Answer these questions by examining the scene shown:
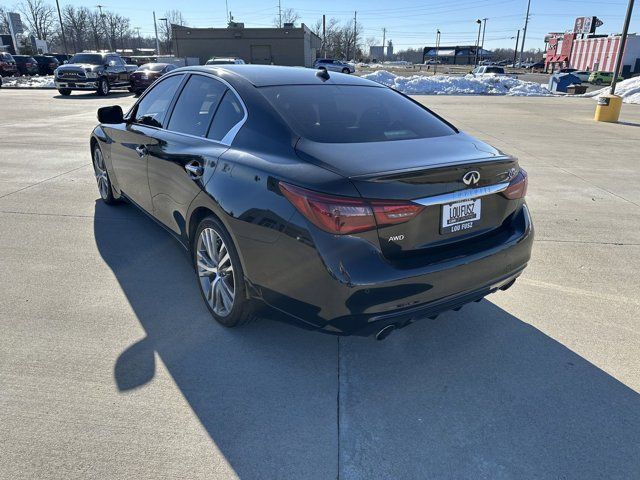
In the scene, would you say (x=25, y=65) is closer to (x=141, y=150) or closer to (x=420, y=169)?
(x=141, y=150)

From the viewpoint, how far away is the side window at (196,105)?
3.28 meters

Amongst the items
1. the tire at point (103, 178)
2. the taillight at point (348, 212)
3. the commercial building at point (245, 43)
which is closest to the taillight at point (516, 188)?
the taillight at point (348, 212)

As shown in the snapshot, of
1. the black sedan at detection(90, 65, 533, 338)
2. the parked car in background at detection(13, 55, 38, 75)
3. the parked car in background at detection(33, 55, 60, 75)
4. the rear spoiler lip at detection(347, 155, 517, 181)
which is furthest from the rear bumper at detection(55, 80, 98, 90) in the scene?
the rear spoiler lip at detection(347, 155, 517, 181)

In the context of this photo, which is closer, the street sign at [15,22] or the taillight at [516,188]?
the taillight at [516,188]

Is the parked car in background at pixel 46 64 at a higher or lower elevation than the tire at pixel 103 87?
higher

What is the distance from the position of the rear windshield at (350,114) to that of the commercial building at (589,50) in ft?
187

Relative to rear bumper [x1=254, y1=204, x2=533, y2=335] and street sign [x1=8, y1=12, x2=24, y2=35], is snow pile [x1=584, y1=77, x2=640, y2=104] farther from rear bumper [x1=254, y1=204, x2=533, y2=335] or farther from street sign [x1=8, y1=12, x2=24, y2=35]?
street sign [x1=8, y1=12, x2=24, y2=35]

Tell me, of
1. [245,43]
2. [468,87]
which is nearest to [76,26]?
[245,43]

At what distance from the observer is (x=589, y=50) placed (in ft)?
193

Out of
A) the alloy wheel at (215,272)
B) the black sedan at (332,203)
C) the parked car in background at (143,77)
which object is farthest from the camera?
the parked car in background at (143,77)

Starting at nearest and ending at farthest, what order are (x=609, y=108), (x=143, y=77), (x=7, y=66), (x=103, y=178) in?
(x=103, y=178) < (x=609, y=108) < (x=143, y=77) < (x=7, y=66)

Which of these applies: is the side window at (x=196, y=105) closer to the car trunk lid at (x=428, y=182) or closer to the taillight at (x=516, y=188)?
the car trunk lid at (x=428, y=182)

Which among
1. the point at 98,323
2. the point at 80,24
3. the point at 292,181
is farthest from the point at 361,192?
the point at 80,24

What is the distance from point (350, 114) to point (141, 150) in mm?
1945
